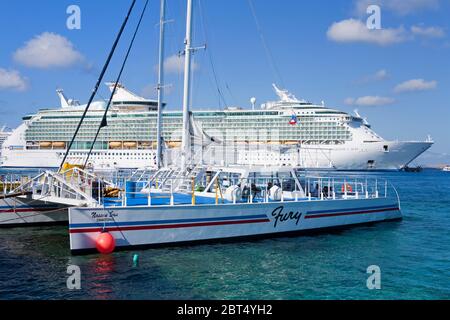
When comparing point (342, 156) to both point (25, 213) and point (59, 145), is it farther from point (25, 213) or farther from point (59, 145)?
point (25, 213)

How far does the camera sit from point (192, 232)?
15883mm

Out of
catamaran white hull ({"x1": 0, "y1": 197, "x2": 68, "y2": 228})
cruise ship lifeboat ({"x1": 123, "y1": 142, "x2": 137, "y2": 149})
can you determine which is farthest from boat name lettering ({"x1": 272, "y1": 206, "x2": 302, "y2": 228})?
cruise ship lifeboat ({"x1": 123, "y1": 142, "x2": 137, "y2": 149})

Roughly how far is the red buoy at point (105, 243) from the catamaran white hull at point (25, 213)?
5.40 m

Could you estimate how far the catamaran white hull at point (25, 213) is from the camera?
1902 cm

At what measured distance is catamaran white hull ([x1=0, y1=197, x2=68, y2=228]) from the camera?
19.0 meters

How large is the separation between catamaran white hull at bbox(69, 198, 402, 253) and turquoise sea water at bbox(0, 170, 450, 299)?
483 millimetres

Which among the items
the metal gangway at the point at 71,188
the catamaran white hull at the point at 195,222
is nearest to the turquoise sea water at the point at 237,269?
the catamaran white hull at the point at 195,222

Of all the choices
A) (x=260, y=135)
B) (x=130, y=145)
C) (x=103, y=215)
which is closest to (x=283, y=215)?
(x=103, y=215)

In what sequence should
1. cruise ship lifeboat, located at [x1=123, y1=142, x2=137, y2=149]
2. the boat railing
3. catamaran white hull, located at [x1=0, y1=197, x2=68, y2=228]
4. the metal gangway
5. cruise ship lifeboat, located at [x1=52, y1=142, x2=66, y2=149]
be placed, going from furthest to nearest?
cruise ship lifeboat, located at [x1=52, y1=142, x2=66, y2=149] → cruise ship lifeboat, located at [x1=123, y1=142, x2=137, y2=149] → catamaran white hull, located at [x1=0, y1=197, x2=68, y2=228] → the boat railing → the metal gangway

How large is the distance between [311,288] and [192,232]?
5.52 meters

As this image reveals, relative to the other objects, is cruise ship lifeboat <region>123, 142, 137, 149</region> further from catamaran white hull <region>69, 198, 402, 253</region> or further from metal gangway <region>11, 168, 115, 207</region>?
catamaran white hull <region>69, 198, 402, 253</region>

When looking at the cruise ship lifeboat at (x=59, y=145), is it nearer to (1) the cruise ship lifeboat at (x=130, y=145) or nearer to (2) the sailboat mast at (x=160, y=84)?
(1) the cruise ship lifeboat at (x=130, y=145)
